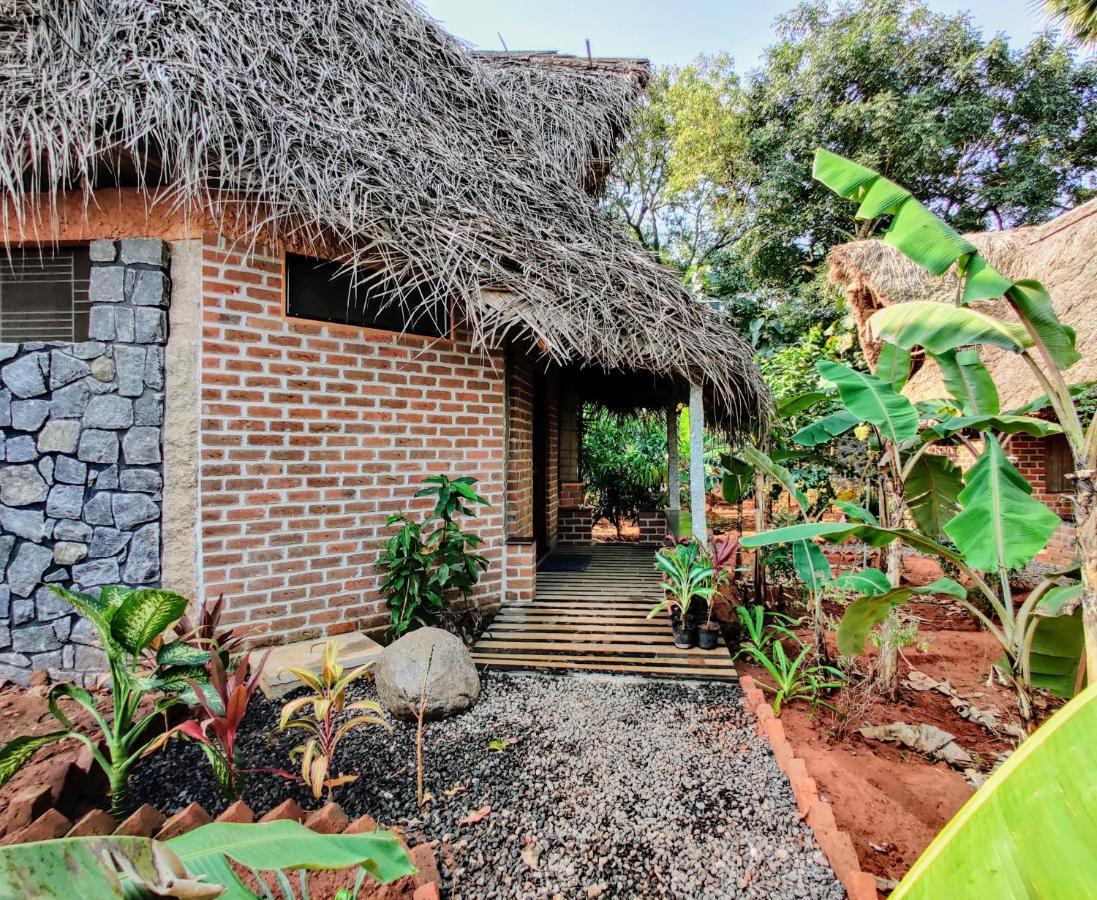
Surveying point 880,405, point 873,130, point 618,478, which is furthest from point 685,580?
point 873,130

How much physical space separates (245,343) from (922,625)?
651 cm

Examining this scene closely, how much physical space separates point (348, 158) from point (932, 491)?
13.9 ft

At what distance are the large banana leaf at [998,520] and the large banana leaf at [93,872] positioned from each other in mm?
2015

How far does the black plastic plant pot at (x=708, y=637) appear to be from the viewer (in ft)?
11.5

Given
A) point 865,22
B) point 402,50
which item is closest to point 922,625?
point 402,50

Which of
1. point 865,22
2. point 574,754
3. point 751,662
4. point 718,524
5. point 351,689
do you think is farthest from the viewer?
point 865,22

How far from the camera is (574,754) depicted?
236 cm

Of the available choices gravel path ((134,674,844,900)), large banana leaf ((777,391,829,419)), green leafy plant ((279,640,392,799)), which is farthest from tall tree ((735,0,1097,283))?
green leafy plant ((279,640,392,799))

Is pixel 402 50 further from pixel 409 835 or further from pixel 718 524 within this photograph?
pixel 718 524

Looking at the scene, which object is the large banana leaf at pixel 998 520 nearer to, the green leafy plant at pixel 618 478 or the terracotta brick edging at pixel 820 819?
the terracotta brick edging at pixel 820 819

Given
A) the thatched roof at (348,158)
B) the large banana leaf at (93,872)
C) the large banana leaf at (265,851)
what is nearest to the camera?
the large banana leaf at (93,872)

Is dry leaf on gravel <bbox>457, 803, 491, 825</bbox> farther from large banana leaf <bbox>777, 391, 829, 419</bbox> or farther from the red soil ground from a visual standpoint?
large banana leaf <bbox>777, 391, 829, 419</bbox>

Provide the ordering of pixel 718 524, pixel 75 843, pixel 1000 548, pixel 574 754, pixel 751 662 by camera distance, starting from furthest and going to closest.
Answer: pixel 718 524 → pixel 751 662 → pixel 574 754 → pixel 1000 548 → pixel 75 843

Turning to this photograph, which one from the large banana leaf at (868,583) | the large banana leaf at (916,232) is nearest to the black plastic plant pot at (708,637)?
the large banana leaf at (868,583)
